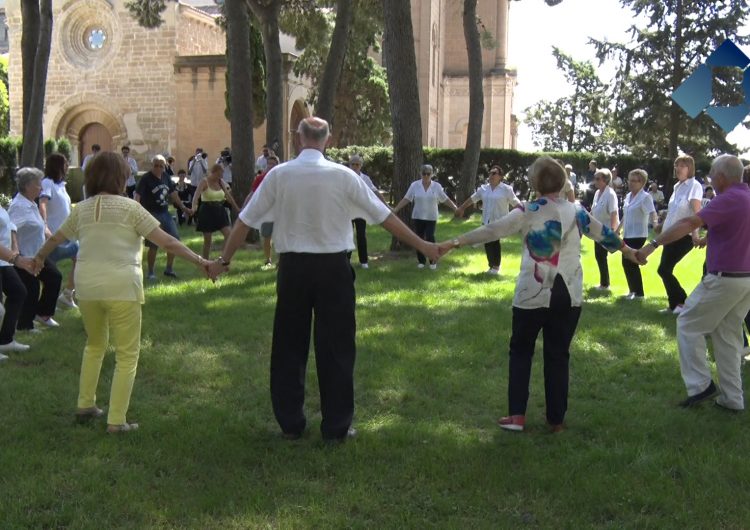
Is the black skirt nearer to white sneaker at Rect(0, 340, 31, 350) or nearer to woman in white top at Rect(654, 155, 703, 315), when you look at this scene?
white sneaker at Rect(0, 340, 31, 350)

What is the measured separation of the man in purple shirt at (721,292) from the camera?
5754mm

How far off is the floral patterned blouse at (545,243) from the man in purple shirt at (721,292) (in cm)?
90

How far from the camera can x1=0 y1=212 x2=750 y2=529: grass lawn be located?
4156 mm

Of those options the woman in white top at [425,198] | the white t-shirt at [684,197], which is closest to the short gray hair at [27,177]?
the woman in white top at [425,198]

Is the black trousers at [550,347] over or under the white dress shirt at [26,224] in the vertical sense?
under

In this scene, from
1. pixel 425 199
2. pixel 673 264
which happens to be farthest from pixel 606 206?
pixel 425 199

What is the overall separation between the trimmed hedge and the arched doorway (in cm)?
1452

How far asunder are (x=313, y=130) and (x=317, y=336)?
1362 millimetres

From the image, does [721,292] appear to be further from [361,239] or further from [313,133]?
[361,239]

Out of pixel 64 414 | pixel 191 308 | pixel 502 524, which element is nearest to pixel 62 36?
pixel 191 308

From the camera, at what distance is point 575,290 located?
17.4 feet

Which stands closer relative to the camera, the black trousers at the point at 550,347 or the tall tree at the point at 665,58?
the black trousers at the point at 550,347

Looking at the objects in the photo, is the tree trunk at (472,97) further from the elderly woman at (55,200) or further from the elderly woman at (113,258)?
the elderly woman at (113,258)

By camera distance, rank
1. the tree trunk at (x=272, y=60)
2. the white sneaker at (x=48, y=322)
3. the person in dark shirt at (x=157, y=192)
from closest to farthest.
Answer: the white sneaker at (x=48, y=322)
the person in dark shirt at (x=157, y=192)
the tree trunk at (x=272, y=60)
